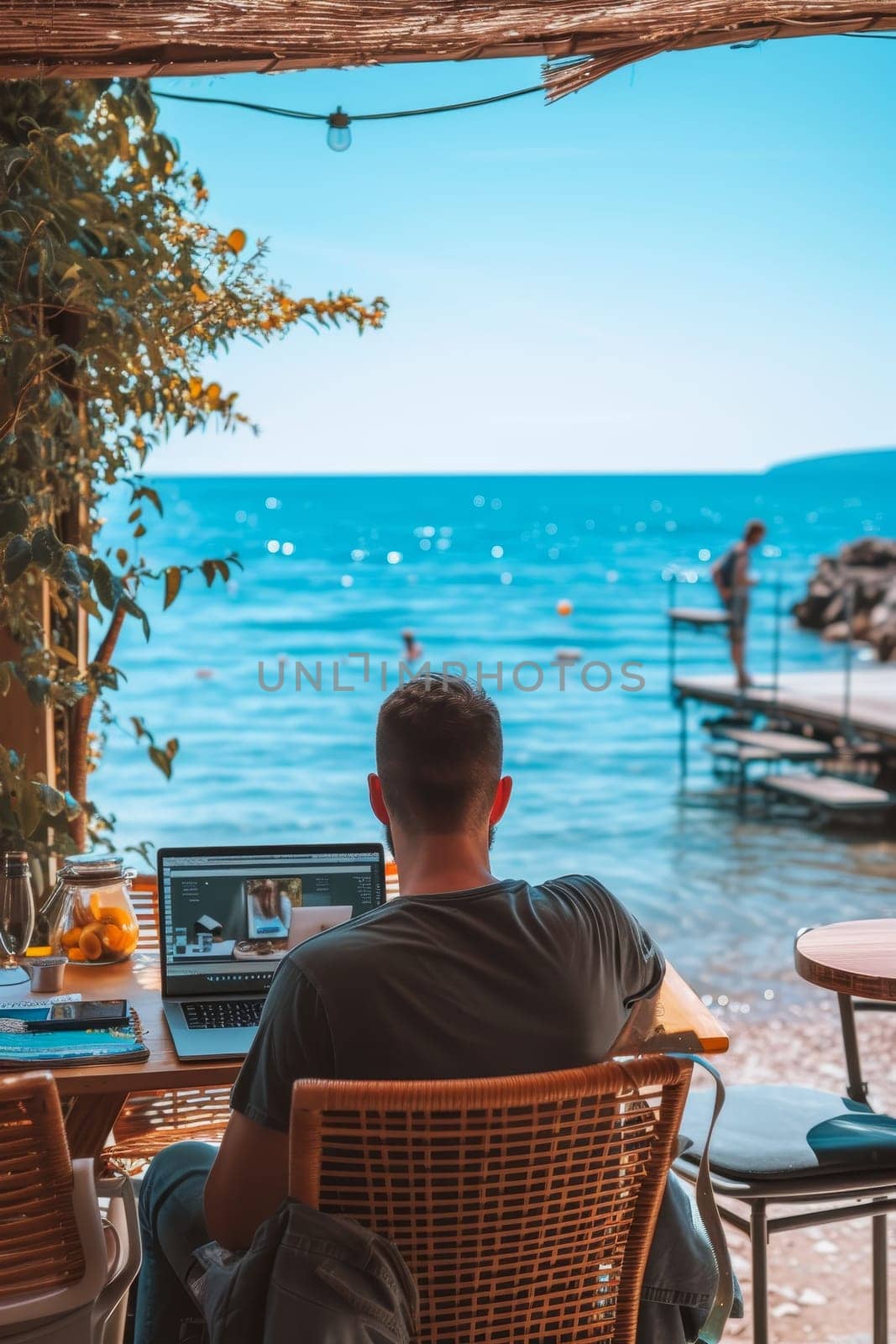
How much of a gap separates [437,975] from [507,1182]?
0.72 ft

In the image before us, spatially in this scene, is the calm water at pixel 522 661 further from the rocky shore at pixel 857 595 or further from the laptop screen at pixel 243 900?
the laptop screen at pixel 243 900

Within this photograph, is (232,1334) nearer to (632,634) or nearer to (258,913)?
(258,913)

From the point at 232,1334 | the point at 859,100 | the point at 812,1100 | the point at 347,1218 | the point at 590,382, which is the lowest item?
the point at 812,1100

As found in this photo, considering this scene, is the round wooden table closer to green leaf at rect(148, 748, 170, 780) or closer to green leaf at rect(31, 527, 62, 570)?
green leaf at rect(31, 527, 62, 570)

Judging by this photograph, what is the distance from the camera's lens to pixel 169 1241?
1706mm

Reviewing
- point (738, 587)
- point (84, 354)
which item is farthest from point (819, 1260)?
point (738, 587)

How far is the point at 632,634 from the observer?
23.3 m

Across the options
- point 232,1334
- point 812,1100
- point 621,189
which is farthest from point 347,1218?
point 621,189

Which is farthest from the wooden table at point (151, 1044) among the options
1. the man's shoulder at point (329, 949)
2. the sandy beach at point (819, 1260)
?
the sandy beach at point (819, 1260)

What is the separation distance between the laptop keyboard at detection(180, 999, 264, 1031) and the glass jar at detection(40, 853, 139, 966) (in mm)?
242

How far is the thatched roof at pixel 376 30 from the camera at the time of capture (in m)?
2.27

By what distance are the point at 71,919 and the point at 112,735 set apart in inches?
557

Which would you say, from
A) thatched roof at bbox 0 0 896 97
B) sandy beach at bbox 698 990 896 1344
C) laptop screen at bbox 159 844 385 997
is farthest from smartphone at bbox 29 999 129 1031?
thatched roof at bbox 0 0 896 97

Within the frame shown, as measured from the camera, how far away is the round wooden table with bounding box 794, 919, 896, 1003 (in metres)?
2.25
